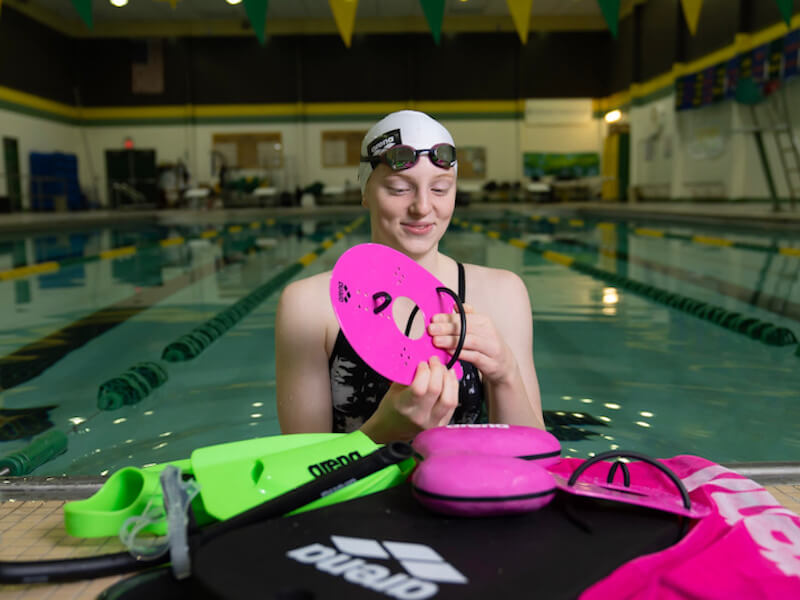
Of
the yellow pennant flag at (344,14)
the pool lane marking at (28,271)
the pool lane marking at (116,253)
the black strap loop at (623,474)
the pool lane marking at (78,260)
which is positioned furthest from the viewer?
the pool lane marking at (116,253)

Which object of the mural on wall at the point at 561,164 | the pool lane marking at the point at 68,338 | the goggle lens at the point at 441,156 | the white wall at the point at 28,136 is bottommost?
the pool lane marking at the point at 68,338

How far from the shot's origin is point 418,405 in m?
1.12

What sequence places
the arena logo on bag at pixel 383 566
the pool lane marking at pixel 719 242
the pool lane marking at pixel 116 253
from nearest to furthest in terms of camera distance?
1. the arena logo on bag at pixel 383 566
2. the pool lane marking at pixel 719 242
3. the pool lane marking at pixel 116 253

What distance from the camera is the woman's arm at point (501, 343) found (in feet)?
3.75

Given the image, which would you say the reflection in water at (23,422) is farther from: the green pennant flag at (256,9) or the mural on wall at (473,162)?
the mural on wall at (473,162)

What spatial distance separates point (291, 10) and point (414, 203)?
19.3 meters

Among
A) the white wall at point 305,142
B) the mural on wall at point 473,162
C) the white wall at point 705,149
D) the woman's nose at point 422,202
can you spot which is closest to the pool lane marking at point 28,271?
the woman's nose at point 422,202

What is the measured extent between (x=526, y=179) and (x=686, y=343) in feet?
58.4

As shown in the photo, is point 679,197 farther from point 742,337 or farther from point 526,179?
point 742,337

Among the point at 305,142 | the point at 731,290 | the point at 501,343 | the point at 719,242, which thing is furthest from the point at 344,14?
the point at 305,142

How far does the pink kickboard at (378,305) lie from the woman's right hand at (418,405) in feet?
0.09

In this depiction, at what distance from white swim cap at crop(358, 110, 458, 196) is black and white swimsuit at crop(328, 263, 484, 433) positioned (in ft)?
1.05

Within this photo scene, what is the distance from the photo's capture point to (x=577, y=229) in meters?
12.0

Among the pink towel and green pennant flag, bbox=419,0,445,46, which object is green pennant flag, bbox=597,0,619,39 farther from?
the pink towel
